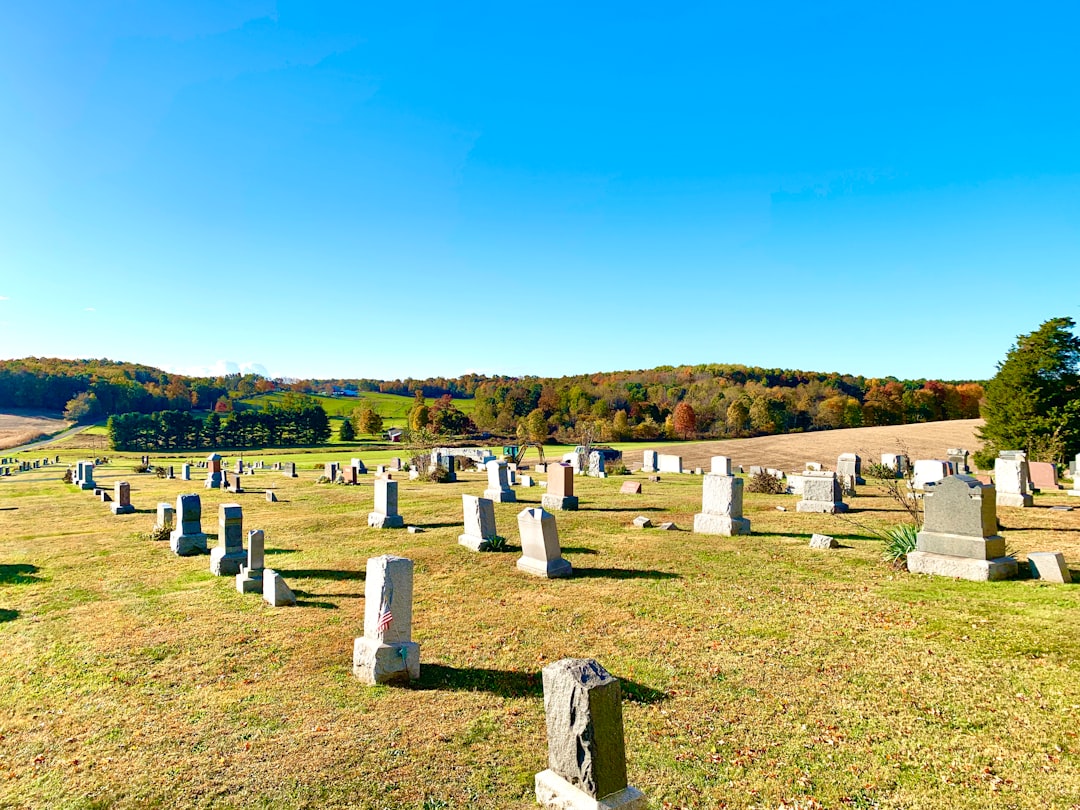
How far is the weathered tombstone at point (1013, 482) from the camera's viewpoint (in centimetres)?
1634

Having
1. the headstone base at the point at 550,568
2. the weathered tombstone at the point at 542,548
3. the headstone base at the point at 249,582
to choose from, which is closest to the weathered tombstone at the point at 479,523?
the weathered tombstone at the point at 542,548

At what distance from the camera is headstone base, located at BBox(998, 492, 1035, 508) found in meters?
16.3

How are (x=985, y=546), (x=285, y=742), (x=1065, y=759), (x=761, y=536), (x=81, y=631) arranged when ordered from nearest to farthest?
(x=1065, y=759), (x=285, y=742), (x=81, y=631), (x=985, y=546), (x=761, y=536)

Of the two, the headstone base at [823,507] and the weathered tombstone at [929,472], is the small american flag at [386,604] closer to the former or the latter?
the headstone base at [823,507]

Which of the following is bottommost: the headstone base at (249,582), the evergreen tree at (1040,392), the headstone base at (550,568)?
the headstone base at (249,582)

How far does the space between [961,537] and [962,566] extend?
50cm

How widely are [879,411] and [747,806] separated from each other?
274ft

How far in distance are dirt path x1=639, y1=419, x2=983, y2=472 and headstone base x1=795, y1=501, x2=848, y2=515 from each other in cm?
2046

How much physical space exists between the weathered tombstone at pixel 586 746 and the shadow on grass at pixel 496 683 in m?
2.32

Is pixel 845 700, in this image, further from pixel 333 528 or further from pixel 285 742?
pixel 333 528

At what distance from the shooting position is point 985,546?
985 centimetres

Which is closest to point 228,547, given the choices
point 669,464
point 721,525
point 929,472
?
point 721,525

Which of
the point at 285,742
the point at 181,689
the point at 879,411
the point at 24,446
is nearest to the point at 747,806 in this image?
the point at 285,742

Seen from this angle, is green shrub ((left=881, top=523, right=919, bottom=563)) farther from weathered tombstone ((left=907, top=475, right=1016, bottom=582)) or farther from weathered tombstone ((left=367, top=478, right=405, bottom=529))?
weathered tombstone ((left=367, top=478, right=405, bottom=529))
